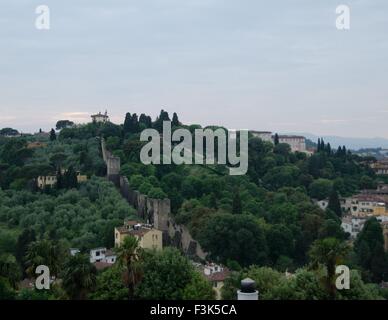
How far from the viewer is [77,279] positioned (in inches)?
568

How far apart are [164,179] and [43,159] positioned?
9.38 meters

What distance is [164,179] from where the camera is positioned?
42.2 m

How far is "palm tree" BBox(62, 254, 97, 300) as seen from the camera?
14.4 metres

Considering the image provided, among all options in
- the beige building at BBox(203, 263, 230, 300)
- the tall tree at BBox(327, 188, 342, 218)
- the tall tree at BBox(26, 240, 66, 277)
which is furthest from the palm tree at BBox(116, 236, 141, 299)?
the tall tree at BBox(327, 188, 342, 218)

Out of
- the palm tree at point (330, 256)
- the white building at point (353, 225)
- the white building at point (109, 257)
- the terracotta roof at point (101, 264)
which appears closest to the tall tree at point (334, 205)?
the white building at point (353, 225)

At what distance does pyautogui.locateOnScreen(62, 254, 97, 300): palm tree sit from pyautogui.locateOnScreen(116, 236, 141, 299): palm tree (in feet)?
2.60

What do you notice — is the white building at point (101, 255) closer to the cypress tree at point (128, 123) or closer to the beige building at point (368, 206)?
the beige building at point (368, 206)

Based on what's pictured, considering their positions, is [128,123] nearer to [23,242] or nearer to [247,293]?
[23,242]

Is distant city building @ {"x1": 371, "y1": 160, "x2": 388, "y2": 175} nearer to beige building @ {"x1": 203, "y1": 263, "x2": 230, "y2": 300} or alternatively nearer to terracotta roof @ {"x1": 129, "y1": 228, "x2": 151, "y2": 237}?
terracotta roof @ {"x1": 129, "y1": 228, "x2": 151, "y2": 237}

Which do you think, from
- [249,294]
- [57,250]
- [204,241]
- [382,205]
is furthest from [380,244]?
[249,294]

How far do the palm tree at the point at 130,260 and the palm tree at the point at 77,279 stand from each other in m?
0.79

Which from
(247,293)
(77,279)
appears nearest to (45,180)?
(77,279)

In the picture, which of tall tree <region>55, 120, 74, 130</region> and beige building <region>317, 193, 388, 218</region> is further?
tall tree <region>55, 120, 74, 130</region>

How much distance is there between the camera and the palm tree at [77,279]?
1438 cm
